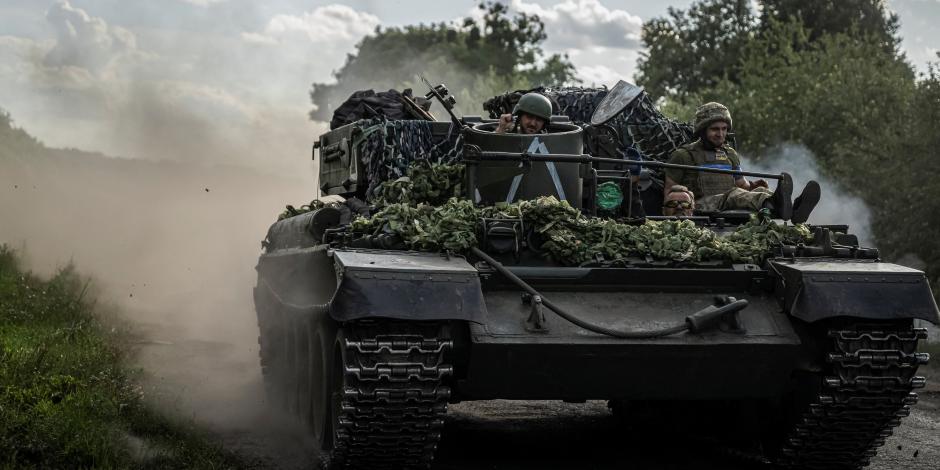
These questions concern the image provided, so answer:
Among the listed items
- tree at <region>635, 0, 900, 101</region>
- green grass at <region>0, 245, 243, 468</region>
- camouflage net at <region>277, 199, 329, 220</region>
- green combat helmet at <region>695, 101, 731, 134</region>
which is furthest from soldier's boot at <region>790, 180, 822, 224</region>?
tree at <region>635, 0, 900, 101</region>

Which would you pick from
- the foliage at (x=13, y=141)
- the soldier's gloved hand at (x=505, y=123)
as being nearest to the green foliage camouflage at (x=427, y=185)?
the soldier's gloved hand at (x=505, y=123)

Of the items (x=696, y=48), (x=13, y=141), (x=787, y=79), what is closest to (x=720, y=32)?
(x=696, y=48)

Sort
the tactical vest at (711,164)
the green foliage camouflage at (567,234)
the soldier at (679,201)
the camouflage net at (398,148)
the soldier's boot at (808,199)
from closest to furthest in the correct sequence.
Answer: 1. the green foliage camouflage at (567,234)
2. the soldier's boot at (808,199)
3. the soldier at (679,201)
4. the camouflage net at (398,148)
5. the tactical vest at (711,164)

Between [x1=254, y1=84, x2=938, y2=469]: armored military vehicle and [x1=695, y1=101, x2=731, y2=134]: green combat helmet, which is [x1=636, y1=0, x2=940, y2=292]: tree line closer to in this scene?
[x1=695, y1=101, x2=731, y2=134]: green combat helmet

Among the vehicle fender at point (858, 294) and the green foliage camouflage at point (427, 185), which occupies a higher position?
the green foliage camouflage at point (427, 185)

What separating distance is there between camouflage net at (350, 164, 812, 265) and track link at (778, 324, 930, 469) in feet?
2.91

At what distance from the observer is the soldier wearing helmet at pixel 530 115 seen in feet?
30.8

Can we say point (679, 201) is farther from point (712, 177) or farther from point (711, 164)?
point (711, 164)

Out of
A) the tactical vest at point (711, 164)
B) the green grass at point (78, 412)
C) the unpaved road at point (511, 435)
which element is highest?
the tactical vest at point (711, 164)

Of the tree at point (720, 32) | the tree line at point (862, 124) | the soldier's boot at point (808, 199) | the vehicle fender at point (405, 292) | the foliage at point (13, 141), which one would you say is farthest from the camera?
the tree at point (720, 32)

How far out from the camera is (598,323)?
7668mm

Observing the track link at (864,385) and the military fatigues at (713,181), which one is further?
the military fatigues at (713,181)

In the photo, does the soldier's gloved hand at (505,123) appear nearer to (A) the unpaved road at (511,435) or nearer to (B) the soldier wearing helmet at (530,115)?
(B) the soldier wearing helmet at (530,115)

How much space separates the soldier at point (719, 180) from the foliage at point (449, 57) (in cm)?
3547
